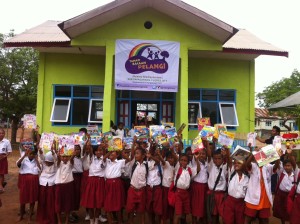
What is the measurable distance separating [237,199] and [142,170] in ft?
5.31

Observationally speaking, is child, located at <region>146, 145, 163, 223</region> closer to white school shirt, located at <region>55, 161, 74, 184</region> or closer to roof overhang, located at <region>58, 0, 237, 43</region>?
white school shirt, located at <region>55, 161, 74, 184</region>

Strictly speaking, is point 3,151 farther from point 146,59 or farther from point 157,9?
point 157,9

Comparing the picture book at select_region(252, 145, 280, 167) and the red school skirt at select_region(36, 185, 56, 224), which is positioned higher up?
the picture book at select_region(252, 145, 280, 167)

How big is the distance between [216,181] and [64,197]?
105 inches

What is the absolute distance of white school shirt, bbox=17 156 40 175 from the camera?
235 inches

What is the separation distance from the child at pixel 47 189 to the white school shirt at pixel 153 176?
5.58 ft

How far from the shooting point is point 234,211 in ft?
16.1

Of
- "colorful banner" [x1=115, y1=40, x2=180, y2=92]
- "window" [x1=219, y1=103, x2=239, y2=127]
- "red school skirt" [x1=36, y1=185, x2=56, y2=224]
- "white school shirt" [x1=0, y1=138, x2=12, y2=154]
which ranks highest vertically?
"colorful banner" [x1=115, y1=40, x2=180, y2=92]

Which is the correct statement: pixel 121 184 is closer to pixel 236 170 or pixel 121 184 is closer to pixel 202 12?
pixel 236 170

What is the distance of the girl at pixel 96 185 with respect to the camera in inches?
223

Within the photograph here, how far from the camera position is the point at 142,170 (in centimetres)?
553

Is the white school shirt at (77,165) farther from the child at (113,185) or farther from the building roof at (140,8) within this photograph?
the building roof at (140,8)

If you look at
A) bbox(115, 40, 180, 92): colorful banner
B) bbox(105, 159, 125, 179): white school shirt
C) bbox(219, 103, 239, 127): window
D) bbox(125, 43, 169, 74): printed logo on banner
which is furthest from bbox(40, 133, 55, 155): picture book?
bbox(219, 103, 239, 127): window

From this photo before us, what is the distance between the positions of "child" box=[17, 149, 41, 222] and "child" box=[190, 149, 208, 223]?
286 centimetres
